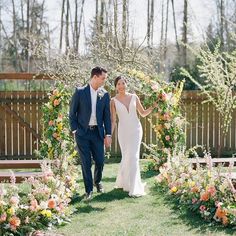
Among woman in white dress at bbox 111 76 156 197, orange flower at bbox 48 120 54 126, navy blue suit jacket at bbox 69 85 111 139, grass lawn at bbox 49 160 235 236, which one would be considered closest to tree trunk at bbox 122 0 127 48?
orange flower at bbox 48 120 54 126

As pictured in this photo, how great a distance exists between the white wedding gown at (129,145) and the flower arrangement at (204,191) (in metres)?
0.52

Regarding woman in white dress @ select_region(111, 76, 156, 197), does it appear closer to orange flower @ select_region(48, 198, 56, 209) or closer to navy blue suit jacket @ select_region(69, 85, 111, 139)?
navy blue suit jacket @ select_region(69, 85, 111, 139)

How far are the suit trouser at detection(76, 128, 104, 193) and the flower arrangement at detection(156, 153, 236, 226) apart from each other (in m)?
1.15

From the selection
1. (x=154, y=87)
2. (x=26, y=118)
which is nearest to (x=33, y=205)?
(x=154, y=87)

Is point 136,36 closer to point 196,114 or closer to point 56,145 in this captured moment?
point 196,114

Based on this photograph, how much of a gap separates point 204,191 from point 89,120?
1.90 m

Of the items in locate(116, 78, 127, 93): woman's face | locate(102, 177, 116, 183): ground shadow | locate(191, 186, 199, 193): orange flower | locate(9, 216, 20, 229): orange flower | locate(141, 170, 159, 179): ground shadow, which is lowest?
locate(102, 177, 116, 183): ground shadow

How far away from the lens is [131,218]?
19.9 feet

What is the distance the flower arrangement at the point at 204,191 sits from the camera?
5.66 meters

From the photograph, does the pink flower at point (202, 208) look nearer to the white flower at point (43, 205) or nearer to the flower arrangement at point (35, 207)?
the flower arrangement at point (35, 207)

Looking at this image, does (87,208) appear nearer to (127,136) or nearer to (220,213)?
(127,136)

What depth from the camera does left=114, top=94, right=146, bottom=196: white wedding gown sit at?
7523 millimetres

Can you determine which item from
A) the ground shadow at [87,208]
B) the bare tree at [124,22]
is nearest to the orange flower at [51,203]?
the ground shadow at [87,208]

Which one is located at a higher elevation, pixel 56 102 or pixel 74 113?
pixel 56 102
